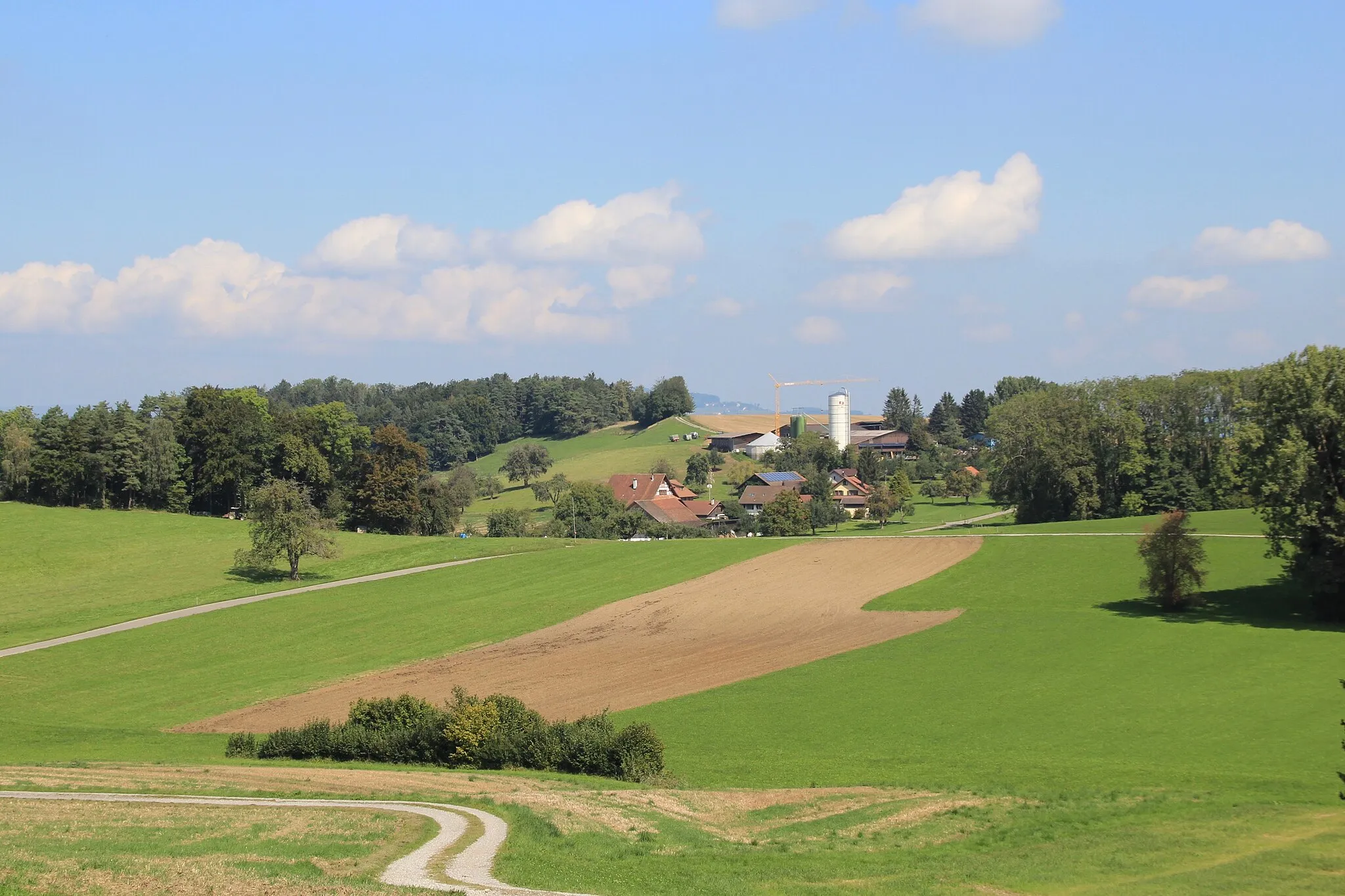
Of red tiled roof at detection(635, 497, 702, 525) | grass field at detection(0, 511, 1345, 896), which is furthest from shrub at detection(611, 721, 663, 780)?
red tiled roof at detection(635, 497, 702, 525)

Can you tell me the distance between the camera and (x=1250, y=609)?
54844 millimetres

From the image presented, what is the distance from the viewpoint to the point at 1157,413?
102m

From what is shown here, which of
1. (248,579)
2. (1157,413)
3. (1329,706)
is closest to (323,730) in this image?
(1329,706)

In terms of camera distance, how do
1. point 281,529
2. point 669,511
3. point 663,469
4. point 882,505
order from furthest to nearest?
1. point 663,469
2. point 669,511
3. point 882,505
4. point 281,529

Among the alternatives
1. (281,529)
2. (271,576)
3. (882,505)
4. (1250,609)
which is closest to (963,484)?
(882,505)

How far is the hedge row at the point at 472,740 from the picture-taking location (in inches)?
1245

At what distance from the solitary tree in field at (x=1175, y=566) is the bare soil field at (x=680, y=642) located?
34.4 ft

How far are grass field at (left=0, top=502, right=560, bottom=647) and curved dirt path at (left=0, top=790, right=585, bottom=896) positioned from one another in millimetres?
40440

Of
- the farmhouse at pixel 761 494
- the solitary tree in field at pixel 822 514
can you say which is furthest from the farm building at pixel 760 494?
the solitary tree in field at pixel 822 514

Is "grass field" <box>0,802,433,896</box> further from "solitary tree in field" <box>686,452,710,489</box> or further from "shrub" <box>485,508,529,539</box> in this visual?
"solitary tree in field" <box>686,452,710,489</box>

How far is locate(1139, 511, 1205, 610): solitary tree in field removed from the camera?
55594mm

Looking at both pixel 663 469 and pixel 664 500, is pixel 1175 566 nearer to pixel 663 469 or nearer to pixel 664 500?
pixel 664 500

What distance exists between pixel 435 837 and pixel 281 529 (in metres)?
60.4

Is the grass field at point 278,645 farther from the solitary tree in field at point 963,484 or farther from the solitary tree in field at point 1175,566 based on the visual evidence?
the solitary tree in field at point 963,484
